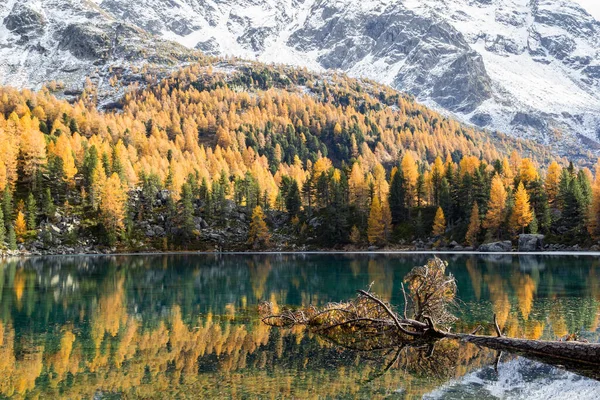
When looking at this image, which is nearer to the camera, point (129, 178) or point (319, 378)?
point (319, 378)

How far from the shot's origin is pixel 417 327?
26844 millimetres

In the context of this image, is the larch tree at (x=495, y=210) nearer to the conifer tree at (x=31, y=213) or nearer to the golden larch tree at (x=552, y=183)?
the golden larch tree at (x=552, y=183)

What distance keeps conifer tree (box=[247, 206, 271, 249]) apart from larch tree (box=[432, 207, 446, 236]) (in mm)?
42134

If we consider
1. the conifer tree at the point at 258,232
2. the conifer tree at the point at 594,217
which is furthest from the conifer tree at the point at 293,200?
the conifer tree at the point at 594,217

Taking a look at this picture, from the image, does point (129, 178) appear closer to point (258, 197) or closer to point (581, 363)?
point (258, 197)

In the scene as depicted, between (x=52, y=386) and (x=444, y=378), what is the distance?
15.3m

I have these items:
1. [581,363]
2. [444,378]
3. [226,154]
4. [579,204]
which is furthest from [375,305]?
[226,154]

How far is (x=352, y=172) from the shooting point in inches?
5743

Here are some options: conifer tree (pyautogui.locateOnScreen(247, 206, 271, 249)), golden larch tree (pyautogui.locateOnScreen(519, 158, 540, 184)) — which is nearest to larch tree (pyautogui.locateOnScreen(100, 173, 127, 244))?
conifer tree (pyautogui.locateOnScreen(247, 206, 271, 249))

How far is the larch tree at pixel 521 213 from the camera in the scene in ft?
356

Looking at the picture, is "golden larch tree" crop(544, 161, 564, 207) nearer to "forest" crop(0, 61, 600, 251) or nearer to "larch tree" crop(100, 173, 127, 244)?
"forest" crop(0, 61, 600, 251)

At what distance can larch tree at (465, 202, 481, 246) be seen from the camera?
114188mm

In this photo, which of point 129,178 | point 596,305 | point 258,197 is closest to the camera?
point 596,305

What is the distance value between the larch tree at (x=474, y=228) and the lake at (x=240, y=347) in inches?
2354
